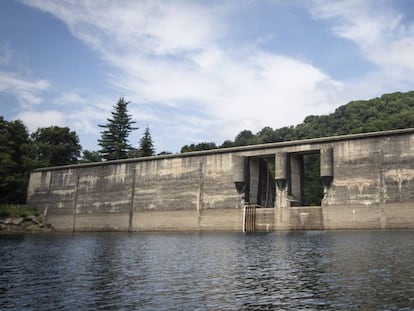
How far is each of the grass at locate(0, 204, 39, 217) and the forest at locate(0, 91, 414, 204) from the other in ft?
8.85

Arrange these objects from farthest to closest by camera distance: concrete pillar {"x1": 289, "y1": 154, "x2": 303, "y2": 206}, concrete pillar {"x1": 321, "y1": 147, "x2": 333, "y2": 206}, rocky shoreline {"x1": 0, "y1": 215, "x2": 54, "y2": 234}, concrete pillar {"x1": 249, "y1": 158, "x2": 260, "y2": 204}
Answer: rocky shoreline {"x1": 0, "y1": 215, "x2": 54, "y2": 234}, concrete pillar {"x1": 249, "y1": 158, "x2": 260, "y2": 204}, concrete pillar {"x1": 289, "y1": 154, "x2": 303, "y2": 206}, concrete pillar {"x1": 321, "y1": 147, "x2": 333, "y2": 206}

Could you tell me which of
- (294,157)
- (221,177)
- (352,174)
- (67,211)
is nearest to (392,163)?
(352,174)

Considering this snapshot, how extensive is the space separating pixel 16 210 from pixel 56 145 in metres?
22.1

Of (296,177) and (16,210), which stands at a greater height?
(296,177)

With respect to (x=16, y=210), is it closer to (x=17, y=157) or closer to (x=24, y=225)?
(x=24, y=225)

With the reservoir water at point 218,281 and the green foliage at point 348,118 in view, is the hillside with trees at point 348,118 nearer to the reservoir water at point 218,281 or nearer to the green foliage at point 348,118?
the green foliage at point 348,118

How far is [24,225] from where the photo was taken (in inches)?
2295

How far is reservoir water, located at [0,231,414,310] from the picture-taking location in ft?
35.4

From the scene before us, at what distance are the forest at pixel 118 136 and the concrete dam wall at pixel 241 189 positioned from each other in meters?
3.72

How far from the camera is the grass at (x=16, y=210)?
5681 centimetres

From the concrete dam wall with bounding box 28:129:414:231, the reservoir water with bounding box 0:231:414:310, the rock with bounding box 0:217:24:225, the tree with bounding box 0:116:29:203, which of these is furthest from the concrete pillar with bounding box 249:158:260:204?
the tree with bounding box 0:116:29:203

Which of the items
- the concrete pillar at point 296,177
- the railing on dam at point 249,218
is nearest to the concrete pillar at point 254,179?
the railing on dam at point 249,218

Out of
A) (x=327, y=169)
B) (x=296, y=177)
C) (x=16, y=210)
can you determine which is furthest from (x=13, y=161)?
(x=327, y=169)

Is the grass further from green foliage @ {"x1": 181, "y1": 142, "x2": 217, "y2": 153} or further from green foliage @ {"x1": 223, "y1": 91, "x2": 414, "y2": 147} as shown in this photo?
green foliage @ {"x1": 223, "y1": 91, "x2": 414, "y2": 147}
